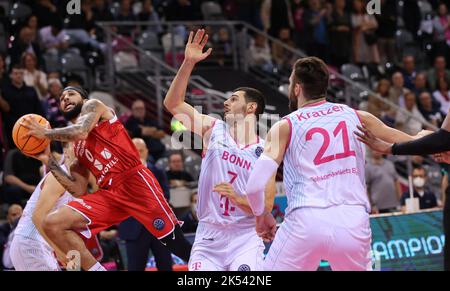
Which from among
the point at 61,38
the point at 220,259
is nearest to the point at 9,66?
the point at 61,38

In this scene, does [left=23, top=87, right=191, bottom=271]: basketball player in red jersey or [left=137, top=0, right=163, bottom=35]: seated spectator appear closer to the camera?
[left=23, top=87, right=191, bottom=271]: basketball player in red jersey

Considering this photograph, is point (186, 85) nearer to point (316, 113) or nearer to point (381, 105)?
point (316, 113)

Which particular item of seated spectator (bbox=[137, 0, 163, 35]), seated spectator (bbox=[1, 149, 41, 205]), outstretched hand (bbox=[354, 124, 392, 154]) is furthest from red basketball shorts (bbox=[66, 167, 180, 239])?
seated spectator (bbox=[137, 0, 163, 35])

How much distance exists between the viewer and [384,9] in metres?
19.1

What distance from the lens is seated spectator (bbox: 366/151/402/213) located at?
46.6 ft

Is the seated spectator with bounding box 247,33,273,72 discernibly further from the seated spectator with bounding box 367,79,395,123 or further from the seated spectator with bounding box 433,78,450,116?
the seated spectator with bounding box 433,78,450,116

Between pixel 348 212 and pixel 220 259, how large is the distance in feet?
5.40

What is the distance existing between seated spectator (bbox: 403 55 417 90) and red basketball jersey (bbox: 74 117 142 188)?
10.8 m

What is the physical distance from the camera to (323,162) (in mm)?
6312

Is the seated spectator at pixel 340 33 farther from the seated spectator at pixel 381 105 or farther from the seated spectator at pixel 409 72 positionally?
the seated spectator at pixel 381 105

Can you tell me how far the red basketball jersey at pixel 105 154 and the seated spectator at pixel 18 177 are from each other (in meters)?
4.35

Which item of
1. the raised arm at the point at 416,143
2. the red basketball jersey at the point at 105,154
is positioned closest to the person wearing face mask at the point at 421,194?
the red basketball jersey at the point at 105,154

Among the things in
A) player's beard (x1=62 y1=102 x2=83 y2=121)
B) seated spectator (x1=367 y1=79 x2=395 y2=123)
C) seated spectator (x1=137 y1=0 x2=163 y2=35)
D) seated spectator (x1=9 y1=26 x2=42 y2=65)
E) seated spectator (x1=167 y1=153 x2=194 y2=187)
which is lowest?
seated spectator (x1=167 y1=153 x2=194 y2=187)

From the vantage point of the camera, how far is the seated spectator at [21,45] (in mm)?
14500
